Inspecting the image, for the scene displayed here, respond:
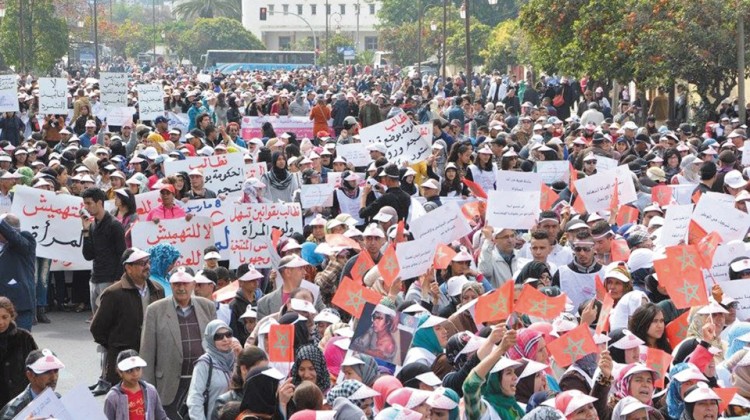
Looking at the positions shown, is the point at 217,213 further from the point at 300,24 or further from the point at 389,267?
the point at 300,24

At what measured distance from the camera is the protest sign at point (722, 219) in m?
13.0

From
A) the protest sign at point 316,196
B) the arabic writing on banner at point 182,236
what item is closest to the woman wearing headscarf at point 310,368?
the arabic writing on banner at point 182,236

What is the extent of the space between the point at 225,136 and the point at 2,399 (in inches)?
459

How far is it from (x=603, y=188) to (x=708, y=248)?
398cm

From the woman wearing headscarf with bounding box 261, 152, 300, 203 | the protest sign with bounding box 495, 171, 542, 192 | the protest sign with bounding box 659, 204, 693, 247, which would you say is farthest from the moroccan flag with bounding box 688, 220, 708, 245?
the woman wearing headscarf with bounding box 261, 152, 300, 203

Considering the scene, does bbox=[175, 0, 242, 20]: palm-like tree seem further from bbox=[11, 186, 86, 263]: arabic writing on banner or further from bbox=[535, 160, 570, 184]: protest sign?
bbox=[11, 186, 86, 263]: arabic writing on banner

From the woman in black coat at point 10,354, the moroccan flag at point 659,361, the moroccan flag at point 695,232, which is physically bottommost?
the woman in black coat at point 10,354

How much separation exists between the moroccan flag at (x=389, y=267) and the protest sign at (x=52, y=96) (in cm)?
1632

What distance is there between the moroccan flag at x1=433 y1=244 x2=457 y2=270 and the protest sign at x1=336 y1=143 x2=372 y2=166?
8.49 meters

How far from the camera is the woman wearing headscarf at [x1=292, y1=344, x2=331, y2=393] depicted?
8.77 m

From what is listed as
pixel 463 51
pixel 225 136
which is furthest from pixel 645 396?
pixel 463 51

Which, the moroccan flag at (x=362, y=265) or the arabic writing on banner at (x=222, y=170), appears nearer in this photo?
the moroccan flag at (x=362, y=265)

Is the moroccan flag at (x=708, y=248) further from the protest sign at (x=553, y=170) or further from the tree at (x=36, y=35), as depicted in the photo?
the tree at (x=36, y=35)

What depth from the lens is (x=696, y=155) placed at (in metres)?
19.2
